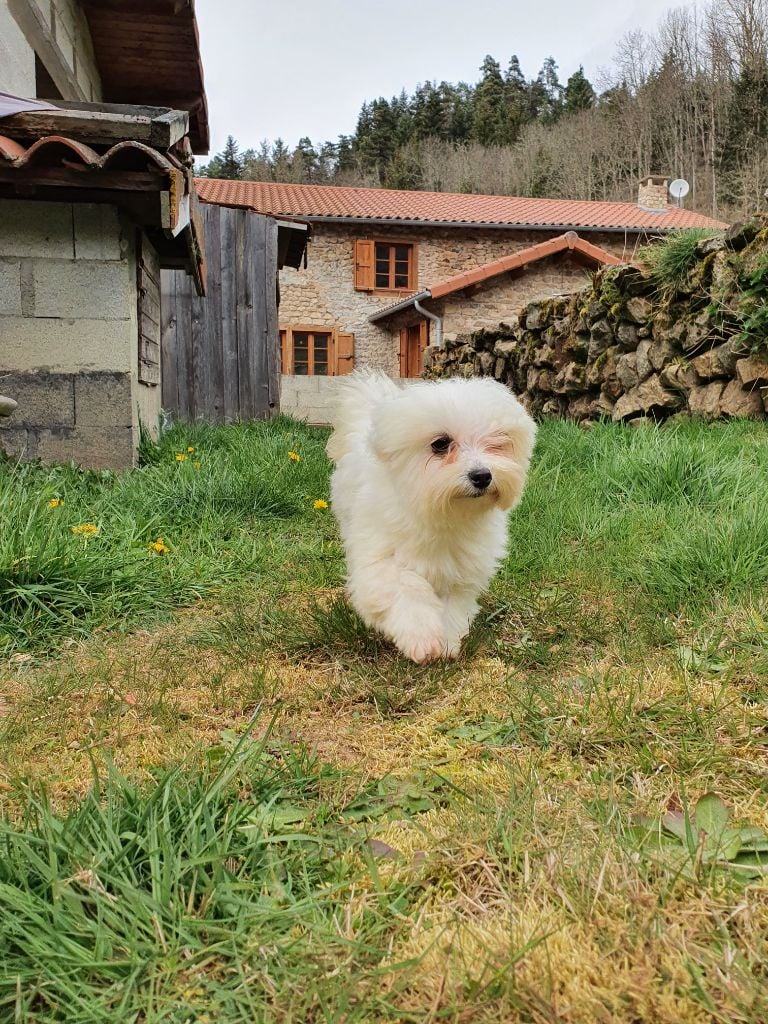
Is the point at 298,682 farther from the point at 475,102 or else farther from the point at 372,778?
the point at 475,102

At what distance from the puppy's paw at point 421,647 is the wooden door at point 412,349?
1976cm

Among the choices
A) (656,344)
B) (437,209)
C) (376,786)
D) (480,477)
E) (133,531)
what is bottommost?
(376,786)

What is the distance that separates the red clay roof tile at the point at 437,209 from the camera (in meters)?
23.1

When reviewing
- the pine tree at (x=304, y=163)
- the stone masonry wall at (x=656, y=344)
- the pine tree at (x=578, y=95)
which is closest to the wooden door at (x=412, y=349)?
the stone masonry wall at (x=656, y=344)

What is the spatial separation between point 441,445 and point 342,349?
843 inches

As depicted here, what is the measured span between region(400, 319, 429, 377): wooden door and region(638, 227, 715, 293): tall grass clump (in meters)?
14.8

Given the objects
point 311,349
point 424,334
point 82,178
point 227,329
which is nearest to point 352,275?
point 311,349

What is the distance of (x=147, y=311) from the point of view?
21.6ft

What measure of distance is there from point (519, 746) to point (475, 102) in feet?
184

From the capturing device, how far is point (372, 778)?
183cm

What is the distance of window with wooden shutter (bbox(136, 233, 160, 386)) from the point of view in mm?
6012

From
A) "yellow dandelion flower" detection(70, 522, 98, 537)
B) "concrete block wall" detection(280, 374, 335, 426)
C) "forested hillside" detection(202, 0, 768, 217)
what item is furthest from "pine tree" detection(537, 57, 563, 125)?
"yellow dandelion flower" detection(70, 522, 98, 537)

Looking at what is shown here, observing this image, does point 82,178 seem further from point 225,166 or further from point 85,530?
point 225,166

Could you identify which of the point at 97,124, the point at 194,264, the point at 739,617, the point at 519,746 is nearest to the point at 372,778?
the point at 519,746
